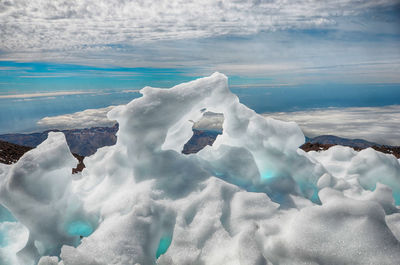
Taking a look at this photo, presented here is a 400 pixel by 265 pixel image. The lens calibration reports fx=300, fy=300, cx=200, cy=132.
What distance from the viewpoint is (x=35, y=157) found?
611 cm

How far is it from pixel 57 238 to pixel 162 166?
2.53 metres

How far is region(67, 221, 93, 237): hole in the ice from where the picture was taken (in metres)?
6.43

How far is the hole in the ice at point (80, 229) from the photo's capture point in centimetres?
643

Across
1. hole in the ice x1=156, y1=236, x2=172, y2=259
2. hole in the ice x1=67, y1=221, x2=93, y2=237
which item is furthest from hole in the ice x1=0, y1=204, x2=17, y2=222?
hole in the ice x1=156, y1=236, x2=172, y2=259

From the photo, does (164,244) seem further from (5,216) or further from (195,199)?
(5,216)

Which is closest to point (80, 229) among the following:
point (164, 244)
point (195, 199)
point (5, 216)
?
point (164, 244)

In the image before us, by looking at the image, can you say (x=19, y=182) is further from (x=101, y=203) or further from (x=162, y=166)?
(x=162, y=166)

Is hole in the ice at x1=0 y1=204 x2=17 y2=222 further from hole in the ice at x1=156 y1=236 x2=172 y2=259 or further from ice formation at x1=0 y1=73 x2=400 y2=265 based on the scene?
hole in the ice at x1=156 y1=236 x2=172 y2=259

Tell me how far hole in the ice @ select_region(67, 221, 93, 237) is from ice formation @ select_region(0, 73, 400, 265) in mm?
25

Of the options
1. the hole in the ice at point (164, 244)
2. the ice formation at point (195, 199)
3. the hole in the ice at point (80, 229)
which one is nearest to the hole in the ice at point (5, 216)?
the ice formation at point (195, 199)

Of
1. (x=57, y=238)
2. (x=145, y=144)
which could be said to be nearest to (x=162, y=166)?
(x=145, y=144)

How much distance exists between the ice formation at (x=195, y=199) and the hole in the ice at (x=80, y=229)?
0.03 m

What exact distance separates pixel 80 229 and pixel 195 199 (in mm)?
2680

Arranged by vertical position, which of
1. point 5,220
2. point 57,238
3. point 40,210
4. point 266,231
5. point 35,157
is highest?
point 35,157
